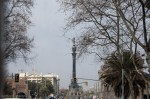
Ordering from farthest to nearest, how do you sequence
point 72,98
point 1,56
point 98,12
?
point 72,98 → point 98,12 → point 1,56

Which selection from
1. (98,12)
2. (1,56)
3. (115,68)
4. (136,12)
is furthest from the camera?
(115,68)

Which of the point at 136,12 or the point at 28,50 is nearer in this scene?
the point at 136,12

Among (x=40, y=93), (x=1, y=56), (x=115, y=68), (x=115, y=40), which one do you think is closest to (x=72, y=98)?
(x=40, y=93)

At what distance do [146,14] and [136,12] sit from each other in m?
2.01

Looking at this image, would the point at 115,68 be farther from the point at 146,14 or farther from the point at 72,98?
the point at 72,98

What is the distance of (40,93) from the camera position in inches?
5271

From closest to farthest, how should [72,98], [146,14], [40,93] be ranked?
[146,14], [72,98], [40,93]

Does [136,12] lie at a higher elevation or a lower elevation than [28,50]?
higher

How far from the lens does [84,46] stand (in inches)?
1346

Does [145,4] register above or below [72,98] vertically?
above

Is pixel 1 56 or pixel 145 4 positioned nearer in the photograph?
pixel 1 56

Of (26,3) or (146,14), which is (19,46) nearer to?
(26,3)

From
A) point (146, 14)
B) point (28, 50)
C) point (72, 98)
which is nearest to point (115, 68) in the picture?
point (28, 50)

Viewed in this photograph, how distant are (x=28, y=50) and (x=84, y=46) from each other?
4.73m
